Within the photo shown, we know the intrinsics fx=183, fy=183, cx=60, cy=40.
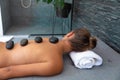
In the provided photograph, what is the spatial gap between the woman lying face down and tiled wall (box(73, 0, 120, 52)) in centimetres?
53

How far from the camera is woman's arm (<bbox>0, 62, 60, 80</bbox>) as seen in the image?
962 mm

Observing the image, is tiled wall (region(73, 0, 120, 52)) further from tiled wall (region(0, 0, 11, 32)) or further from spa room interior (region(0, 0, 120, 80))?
tiled wall (region(0, 0, 11, 32))

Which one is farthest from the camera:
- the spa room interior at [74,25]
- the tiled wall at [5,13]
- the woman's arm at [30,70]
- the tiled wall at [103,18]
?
the tiled wall at [5,13]

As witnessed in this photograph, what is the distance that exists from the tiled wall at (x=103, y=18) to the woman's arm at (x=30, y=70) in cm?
80

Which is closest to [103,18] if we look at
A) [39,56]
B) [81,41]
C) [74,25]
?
[81,41]

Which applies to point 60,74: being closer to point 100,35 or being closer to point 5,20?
point 100,35

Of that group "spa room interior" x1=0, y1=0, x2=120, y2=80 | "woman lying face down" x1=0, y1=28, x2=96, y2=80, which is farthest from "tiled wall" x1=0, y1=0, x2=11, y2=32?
"woman lying face down" x1=0, y1=28, x2=96, y2=80

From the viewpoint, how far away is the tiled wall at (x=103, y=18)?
62.3 inches

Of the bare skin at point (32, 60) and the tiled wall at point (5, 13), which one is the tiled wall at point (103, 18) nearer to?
the bare skin at point (32, 60)

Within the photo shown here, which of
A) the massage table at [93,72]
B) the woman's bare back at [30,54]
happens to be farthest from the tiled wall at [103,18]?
the woman's bare back at [30,54]

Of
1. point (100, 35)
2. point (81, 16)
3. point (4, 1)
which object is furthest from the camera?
point (4, 1)

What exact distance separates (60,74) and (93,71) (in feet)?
0.65

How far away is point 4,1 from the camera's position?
3180 millimetres

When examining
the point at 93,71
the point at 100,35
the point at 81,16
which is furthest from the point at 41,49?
the point at 81,16
